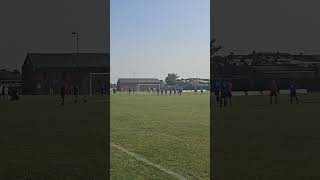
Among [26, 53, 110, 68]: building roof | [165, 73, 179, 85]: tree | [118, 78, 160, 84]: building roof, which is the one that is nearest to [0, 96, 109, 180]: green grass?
[26, 53, 110, 68]: building roof

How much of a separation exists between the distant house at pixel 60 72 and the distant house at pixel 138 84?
5716cm

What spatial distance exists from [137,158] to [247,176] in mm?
2570

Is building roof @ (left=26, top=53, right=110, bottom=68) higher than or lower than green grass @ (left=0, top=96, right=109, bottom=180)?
higher

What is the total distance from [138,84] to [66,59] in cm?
6432

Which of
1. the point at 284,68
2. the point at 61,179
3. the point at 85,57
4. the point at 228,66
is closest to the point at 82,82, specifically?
the point at 85,57

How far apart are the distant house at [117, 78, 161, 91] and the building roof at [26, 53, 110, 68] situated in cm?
5496

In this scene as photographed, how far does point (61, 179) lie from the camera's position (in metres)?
6.86

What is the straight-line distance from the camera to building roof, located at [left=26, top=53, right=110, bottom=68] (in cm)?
8826

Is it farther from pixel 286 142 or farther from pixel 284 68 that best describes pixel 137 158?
pixel 284 68

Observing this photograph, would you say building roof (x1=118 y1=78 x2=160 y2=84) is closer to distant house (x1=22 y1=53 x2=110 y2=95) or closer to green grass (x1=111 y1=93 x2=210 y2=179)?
distant house (x1=22 y1=53 x2=110 y2=95)

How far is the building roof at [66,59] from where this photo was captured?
290ft

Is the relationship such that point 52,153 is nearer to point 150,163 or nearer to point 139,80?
point 150,163

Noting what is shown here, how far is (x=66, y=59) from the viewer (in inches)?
3551

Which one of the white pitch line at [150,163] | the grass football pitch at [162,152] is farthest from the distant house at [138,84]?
→ the white pitch line at [150,163]
